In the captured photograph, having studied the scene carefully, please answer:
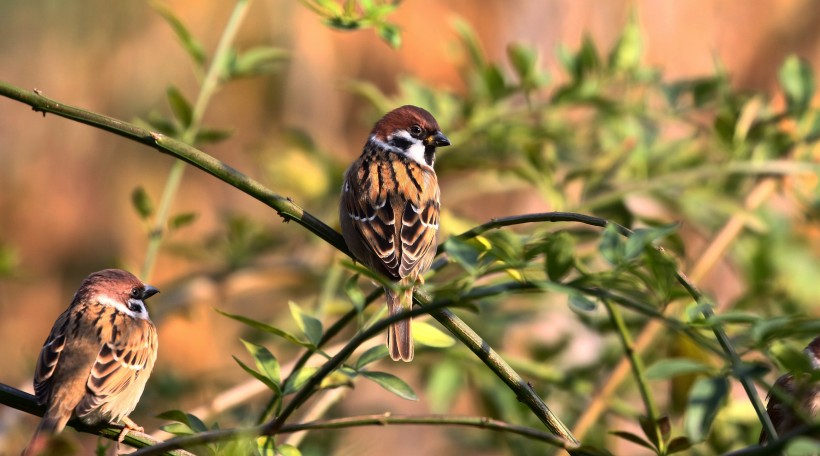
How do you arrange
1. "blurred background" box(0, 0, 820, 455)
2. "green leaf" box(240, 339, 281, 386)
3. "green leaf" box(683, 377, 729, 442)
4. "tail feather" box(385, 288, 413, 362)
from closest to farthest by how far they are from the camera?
"green leaf" box(683, 377, 729, 442)
"green leaf" box(240, 339, 281, 386)
"tail feather" box(385, 288, 413, 362)
"blurred background" box(0, 0, 820, 455)

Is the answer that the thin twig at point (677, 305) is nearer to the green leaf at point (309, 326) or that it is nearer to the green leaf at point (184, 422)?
the green leaf at point (309, 326)

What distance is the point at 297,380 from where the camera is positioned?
58.7 inches

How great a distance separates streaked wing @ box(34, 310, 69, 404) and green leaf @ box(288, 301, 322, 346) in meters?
0.52

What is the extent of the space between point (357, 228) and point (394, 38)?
2.08 feet

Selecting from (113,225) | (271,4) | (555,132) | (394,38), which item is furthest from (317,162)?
(113,225)

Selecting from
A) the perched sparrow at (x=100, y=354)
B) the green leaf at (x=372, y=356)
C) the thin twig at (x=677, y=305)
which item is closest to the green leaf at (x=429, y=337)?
the green leaf at (x=372, y=356)

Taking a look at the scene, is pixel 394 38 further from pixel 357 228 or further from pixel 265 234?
pixel 265 234

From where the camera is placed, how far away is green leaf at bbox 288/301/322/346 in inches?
59.5

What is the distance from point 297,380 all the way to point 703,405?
0.63 metres

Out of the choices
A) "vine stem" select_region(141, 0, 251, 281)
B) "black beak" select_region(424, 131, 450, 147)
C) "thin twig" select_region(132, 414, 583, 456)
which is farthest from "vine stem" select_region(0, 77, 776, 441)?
"black beak" select_region(424, 131, 450, 147)

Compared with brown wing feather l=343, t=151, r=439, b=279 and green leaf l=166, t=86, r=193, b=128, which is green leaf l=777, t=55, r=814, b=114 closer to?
brown wing feather l=343, t=151, r=439, b=279

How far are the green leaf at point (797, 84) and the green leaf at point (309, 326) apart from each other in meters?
1.71

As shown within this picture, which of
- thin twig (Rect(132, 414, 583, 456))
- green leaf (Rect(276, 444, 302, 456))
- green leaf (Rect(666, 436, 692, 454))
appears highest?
Answer: green leaf (Rect(666, 436, 692, 454))

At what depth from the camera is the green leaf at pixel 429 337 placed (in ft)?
5.00
